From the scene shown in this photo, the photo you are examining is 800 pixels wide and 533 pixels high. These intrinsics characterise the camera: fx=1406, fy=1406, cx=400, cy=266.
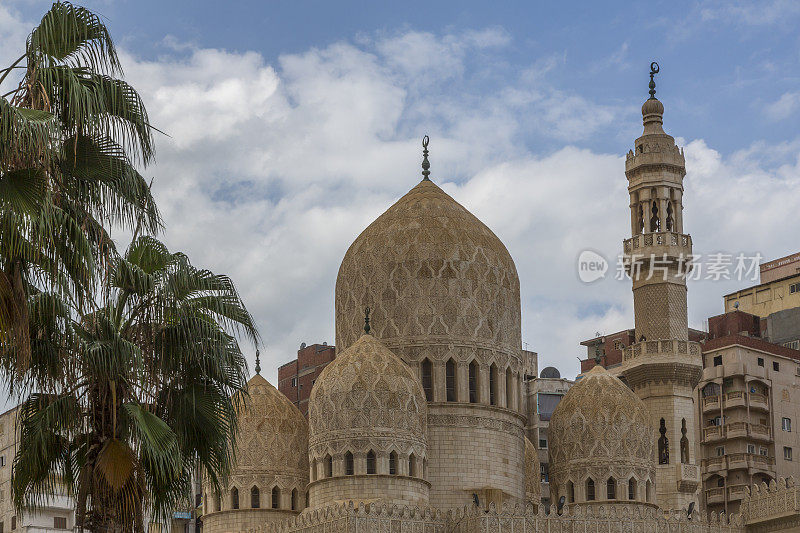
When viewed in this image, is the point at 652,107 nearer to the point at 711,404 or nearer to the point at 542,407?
the point at 711,404

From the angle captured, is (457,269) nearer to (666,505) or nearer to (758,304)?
(666,505)

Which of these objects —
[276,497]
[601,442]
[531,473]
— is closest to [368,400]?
[276,497]

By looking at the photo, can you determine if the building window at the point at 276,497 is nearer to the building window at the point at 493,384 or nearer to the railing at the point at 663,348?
the building window at the point at 493,384

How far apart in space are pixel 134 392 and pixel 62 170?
3.42 m

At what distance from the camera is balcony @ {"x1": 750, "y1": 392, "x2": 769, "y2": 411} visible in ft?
228

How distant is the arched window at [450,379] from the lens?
4353 centimetres

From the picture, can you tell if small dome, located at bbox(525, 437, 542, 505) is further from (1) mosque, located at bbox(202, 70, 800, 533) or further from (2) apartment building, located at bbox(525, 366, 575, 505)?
(2) apartment building, located at bbox(525, 366, 575, 505)

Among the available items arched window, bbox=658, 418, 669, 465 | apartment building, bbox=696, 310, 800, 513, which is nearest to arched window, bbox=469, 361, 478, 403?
arched window, bbox=658, 418, 669, 465

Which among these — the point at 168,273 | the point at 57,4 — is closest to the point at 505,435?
the point at 168,273

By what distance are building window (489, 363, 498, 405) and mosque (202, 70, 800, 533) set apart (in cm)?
7

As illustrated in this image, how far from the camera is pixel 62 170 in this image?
62.7 feet

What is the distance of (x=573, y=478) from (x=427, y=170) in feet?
38.2

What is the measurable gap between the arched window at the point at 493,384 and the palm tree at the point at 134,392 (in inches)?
901

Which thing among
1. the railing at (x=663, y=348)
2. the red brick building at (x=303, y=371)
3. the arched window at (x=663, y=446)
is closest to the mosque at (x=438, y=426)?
the arched window at (x=663, y=446)
